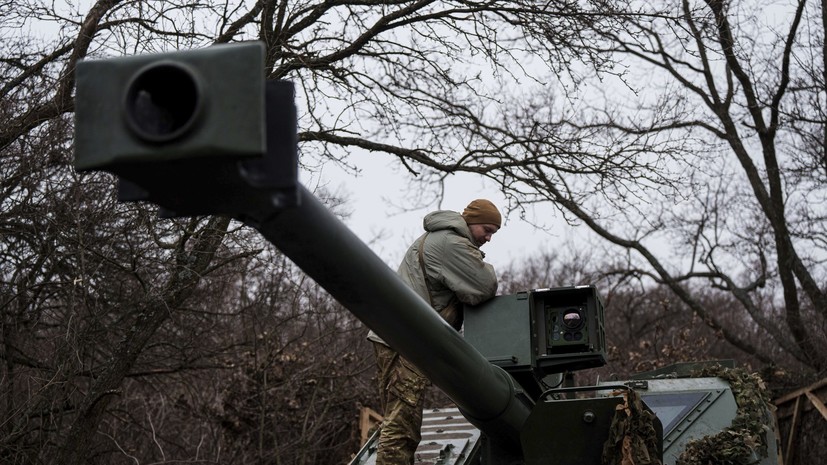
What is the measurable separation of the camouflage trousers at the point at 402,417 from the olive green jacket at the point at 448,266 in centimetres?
23

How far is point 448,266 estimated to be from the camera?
569 cm

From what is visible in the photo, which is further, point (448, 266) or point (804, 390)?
point (804, 390)

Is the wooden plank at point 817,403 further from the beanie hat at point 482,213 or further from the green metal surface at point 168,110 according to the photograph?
the green metal surface at point 168,110

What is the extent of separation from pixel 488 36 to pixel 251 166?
6.96 m

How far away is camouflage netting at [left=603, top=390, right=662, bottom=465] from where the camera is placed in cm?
495

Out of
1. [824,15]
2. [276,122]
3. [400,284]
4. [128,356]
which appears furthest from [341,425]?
[276,122]

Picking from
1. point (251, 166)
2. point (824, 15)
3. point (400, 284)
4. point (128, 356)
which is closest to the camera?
point (251, 166)

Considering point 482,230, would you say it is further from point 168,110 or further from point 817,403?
point 817,403

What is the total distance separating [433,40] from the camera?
364 inches

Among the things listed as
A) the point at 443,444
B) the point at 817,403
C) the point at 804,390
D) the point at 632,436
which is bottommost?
the point at 632,436

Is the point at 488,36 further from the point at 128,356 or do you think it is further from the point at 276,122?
the point at 276,122

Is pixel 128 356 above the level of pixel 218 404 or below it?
below

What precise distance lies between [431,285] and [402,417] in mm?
708

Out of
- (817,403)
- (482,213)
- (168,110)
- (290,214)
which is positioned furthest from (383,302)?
(817,403)
